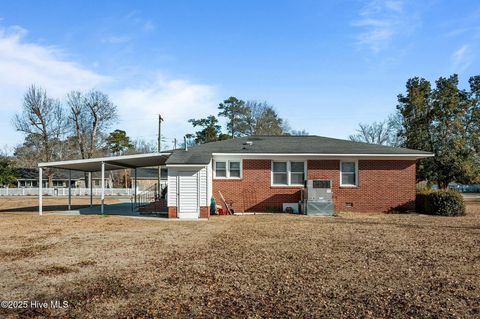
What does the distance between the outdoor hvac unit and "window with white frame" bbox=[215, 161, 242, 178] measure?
3464mm

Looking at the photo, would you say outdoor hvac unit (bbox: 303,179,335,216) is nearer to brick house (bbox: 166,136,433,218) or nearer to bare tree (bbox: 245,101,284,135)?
brick house (bbox: 166,136,433,218)

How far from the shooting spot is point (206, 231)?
12.8 meters

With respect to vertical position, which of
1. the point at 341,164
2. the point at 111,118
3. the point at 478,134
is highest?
the point at 111,118

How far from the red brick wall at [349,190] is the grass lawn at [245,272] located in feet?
21.6

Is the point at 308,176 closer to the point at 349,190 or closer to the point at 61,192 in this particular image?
the point at 349,190

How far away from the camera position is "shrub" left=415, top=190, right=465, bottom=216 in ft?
59.2

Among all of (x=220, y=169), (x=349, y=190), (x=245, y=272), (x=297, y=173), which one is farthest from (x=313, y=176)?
(x=245, y=272)

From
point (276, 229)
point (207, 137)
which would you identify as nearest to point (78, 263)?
point (276, 229)

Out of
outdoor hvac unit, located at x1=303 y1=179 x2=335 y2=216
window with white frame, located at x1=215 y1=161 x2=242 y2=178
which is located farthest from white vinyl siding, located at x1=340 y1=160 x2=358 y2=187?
window with white frame, located at x1=215 y1=161 x2=242 y2=178

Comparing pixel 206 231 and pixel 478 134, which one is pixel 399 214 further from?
pixel 478 134

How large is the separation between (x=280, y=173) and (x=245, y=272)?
12948 millimetres

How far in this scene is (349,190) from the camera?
1972cm

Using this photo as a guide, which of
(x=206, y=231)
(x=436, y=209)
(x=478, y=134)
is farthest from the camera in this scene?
(x=478, y=134)

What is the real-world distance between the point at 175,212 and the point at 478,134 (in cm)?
2533
